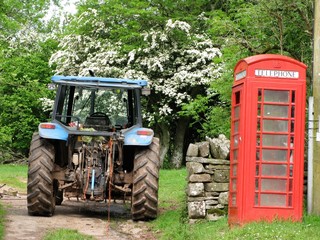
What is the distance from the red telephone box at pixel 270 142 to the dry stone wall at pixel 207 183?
4.72 feet

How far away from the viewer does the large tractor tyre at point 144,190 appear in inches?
516

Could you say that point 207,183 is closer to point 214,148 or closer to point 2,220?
point 214,148

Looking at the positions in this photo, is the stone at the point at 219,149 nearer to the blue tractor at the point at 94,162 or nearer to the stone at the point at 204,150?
the stone at the point at 204,150

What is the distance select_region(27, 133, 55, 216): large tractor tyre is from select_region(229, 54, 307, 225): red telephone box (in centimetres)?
428

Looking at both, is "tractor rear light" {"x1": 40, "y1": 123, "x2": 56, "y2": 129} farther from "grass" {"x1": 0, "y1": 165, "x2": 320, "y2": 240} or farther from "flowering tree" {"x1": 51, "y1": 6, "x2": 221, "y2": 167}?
"flowering tree" {"x1": 51, "y1": 6, "x2": 221, "y2": 167}

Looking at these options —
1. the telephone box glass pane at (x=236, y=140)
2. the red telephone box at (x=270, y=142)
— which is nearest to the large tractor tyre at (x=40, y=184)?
the telephone box glass pane at (x=236, y=140)

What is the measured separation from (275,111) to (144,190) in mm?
3693

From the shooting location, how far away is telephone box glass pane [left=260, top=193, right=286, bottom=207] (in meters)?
10.2

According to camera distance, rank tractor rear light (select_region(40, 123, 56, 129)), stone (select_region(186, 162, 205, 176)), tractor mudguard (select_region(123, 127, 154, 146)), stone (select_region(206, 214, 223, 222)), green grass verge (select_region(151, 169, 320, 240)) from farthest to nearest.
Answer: tractor rear light (select_region(40, 123, 56, 129))
tractor mudguard (select_region(123, 127, 154, 146))
stone (select_region(186, 162, 205, 176))
stone (select_region(206, 214, 223, 222))
green grass verge (select_region(151, 169, 320, 240))

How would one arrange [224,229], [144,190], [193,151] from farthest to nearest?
[144,190] < [193,151] < [224,229]

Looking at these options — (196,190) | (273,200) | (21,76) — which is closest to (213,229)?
(273,200)

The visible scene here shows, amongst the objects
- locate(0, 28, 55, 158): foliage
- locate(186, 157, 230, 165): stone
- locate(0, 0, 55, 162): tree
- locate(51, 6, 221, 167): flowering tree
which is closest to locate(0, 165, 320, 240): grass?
locate(186, 157, 230, 165): stone

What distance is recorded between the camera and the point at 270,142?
10.3 m

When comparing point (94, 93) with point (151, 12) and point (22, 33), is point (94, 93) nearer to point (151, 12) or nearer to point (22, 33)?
point (151, 12)
